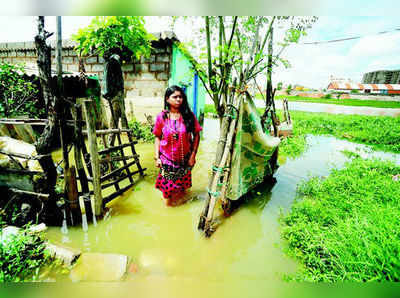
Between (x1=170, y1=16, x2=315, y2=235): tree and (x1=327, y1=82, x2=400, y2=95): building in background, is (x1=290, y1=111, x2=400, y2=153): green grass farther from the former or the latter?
(x1=327, y1=82, x2=400, y2=95): building in background

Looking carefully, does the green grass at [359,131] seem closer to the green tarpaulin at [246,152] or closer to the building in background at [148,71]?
the building in background at [148,71]

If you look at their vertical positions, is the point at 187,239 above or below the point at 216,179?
below

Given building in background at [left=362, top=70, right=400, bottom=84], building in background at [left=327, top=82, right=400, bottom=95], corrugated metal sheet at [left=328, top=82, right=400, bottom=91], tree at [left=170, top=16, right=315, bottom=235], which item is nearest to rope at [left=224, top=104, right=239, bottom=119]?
tree at [left=170, top=16, right=315, bottom=235]

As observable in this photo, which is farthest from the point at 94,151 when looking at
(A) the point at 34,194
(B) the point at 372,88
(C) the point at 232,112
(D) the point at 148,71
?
(B) the point at 372,88

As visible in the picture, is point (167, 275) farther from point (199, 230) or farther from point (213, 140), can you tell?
point (213, 140)

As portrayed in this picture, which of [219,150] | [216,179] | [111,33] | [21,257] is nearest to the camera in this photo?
[21,257]

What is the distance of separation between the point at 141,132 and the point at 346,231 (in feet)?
21.9

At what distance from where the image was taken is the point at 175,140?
2.90m

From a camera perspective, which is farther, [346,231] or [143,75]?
[143,75]

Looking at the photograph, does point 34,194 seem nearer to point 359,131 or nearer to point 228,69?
point 228,69

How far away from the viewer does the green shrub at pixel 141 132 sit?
7293 mm

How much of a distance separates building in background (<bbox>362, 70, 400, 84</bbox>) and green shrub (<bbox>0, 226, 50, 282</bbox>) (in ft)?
137

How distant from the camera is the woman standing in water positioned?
286 centimetres

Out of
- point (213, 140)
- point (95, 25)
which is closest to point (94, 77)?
point (95, 25)
